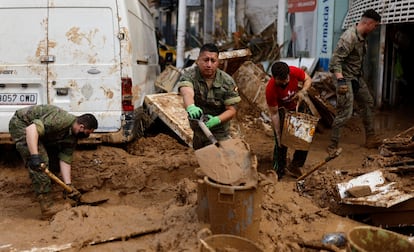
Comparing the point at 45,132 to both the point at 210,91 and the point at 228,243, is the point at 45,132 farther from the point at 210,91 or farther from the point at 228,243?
the point at 228,243

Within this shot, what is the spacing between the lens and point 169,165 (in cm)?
641

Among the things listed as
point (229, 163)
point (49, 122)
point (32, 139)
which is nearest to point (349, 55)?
point (229, 163)

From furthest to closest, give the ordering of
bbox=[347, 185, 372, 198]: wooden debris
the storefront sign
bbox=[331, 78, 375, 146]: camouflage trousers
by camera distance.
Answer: the storefront sign < bbox=[331, 78, 375, 146]: camouflage trousers < bbox=[347, 185, 372, 198]: wooden debris

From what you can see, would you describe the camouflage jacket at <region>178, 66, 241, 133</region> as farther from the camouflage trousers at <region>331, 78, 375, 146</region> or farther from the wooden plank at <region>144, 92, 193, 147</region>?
the camouflage trousers at <region>331, 78, 375, 146</region>

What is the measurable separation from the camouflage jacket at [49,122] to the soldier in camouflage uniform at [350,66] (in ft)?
12.1

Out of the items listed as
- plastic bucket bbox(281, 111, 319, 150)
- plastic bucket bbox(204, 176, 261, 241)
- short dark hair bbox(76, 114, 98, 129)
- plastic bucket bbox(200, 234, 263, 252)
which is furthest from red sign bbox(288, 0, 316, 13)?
plastic bucket bbox(200, 234, 263, 252)

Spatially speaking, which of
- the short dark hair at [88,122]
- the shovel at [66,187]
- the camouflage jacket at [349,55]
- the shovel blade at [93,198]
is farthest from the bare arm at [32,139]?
the camouflage jacket at [349,55]

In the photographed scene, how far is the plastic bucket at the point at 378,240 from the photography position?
316 cm

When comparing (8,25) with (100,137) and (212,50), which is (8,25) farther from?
(212,50)

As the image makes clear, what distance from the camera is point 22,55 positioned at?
6.09 metres

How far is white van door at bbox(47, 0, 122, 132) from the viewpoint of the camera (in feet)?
19.9

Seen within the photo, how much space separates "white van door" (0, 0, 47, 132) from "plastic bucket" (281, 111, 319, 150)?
10.5ft

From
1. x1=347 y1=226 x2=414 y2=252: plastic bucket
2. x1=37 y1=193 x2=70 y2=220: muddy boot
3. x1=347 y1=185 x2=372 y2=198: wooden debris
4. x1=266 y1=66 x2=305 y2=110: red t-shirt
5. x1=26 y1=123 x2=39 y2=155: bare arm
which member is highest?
x1=266 y1=66 x2=305 y2=110: red t-shirt

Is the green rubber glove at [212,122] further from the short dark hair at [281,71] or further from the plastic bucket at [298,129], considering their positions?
the plastic bucket at [298,129]
